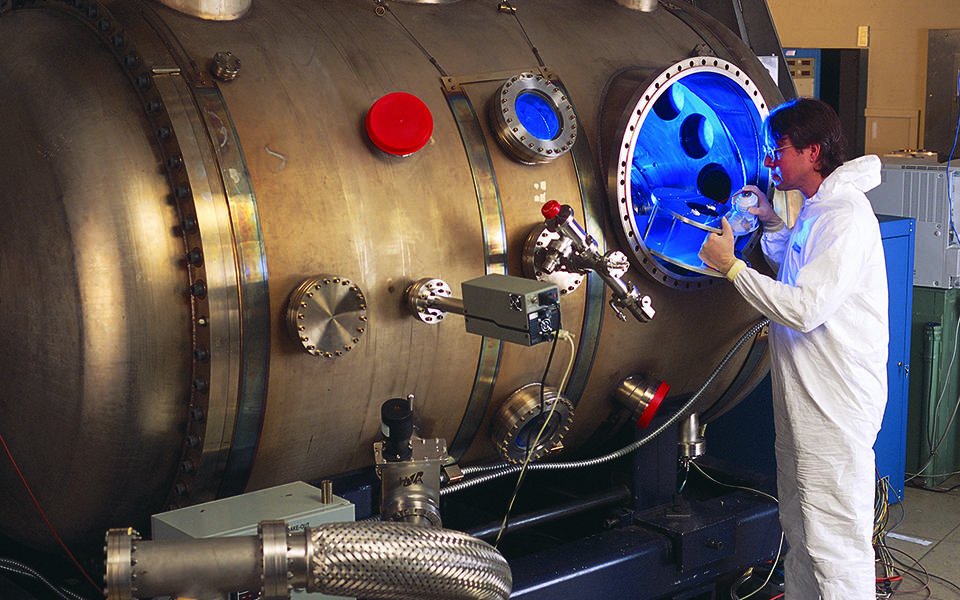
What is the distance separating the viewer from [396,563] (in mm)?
1409

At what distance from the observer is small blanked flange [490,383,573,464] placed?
2.40 metres

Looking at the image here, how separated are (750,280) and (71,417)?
5.14 ft

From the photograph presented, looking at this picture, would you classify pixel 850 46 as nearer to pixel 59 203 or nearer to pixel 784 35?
pixel 784 35

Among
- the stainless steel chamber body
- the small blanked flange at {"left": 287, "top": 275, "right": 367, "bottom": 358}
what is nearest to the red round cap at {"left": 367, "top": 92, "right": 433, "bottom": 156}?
the stainless steel chamber body

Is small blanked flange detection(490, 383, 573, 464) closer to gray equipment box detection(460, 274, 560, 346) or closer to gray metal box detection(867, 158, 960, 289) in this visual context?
gray equipment box detection(460, 274, 560, 346)

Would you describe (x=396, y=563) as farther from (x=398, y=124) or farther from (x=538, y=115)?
(x=538, y=115)

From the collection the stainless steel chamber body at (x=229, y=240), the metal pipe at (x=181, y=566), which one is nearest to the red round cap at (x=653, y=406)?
the stainless steel chamber body at (x=229, y=240)

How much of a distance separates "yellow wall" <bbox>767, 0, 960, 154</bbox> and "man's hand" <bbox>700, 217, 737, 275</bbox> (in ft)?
15.9

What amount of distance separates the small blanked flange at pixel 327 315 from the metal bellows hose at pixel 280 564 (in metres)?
0.64

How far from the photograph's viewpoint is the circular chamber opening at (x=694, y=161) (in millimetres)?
2695

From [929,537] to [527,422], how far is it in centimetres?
216

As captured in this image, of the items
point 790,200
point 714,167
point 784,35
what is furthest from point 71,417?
point 784,35

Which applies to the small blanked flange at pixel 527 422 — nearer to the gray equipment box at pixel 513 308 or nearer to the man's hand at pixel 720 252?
the gray equipment box at pixel 513 308

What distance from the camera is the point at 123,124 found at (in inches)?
77.2
